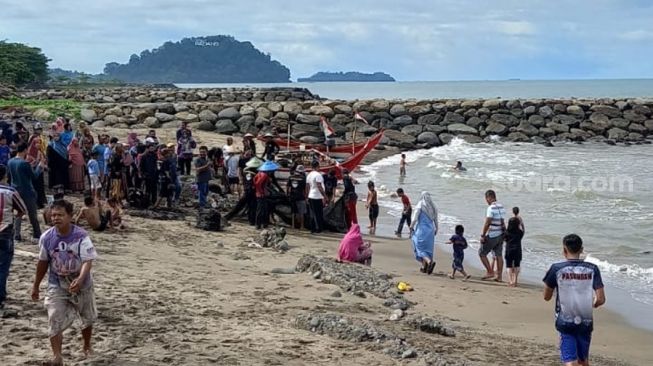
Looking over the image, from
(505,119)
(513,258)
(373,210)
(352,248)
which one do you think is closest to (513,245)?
(513,258)

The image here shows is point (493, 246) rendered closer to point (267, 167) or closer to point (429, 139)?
point (267, 167)

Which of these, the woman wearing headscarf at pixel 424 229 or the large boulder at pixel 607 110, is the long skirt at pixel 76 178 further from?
the large boulder at pixel 607 110

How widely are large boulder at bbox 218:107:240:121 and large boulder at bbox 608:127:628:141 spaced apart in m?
20.3

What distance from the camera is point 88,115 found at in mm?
34219

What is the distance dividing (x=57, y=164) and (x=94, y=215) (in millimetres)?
4090

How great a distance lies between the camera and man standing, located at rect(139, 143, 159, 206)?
15766mm

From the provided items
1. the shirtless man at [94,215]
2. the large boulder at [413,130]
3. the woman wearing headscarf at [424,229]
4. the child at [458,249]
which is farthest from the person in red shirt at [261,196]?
the large boulder at [413,130]

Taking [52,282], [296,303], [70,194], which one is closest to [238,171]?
[70,194]

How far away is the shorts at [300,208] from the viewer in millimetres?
16797

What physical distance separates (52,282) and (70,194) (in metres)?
10.2

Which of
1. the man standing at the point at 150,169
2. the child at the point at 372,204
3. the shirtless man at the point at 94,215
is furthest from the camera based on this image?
the child at the point at 372,204

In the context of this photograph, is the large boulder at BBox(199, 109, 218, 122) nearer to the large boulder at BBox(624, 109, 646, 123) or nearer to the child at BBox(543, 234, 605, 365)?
the large boulder at BBox(624, 109, 646, 123)

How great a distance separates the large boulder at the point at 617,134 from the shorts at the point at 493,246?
103 feet

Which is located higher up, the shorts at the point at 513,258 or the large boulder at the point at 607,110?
the large boulder at the point at 607,110
